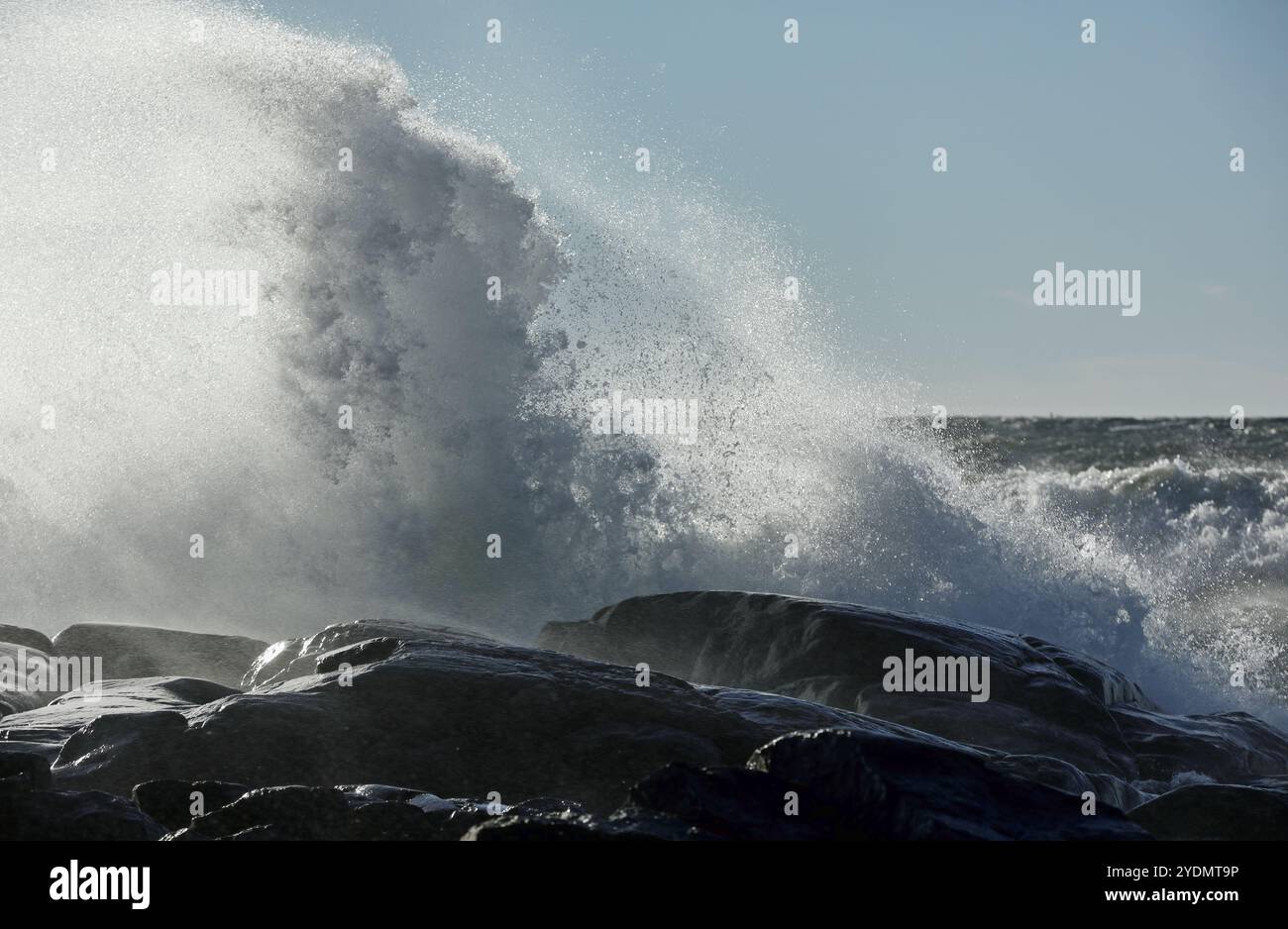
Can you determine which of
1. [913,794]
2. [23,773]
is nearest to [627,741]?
[913,794]

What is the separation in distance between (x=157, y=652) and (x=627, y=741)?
6822mm

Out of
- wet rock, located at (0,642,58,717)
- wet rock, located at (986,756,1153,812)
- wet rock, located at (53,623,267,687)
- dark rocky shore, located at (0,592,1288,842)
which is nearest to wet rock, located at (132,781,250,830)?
dark rocky shore, located at (0,592,1288,842)

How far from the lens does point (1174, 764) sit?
36.1ft

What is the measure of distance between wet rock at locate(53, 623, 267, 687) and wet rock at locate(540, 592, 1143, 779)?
10.9ft

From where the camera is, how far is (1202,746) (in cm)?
1131

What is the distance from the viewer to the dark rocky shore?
19.2ft

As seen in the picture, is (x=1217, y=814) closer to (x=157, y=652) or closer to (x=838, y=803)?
(x=838, y=803)

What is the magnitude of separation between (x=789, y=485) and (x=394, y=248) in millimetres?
6909

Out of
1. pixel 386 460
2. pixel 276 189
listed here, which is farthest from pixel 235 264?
pixel 386 460

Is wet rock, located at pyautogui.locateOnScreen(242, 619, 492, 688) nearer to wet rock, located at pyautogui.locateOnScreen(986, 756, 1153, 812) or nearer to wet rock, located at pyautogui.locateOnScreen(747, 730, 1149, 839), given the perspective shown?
wet rock, located at pyautogui.locateOnScreen(986, 756, 1153, 812)

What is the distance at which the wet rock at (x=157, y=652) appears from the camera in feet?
40.9

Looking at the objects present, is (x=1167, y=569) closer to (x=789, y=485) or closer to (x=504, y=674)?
(x=789, y=485)

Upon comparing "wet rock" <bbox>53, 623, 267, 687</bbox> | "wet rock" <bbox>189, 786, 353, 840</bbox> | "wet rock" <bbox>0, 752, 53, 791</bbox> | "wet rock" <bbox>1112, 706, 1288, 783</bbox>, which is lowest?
"wet rock" <bbox>1112, 706, 1288, 783</bbox>

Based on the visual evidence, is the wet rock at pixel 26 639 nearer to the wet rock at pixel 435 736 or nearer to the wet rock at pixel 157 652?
the wet rock at pixel 157 652
